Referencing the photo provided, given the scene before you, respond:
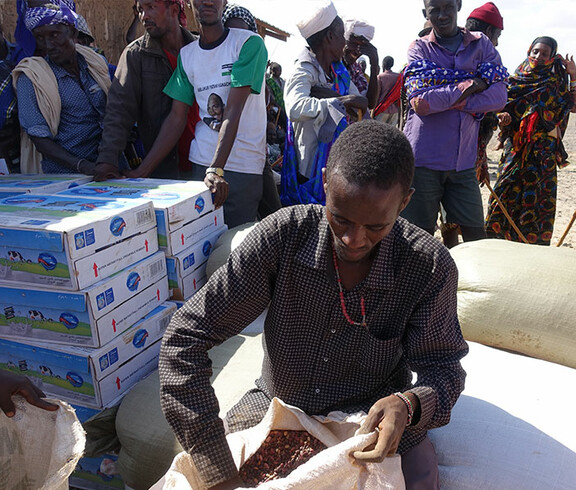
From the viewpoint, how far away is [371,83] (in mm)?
4035

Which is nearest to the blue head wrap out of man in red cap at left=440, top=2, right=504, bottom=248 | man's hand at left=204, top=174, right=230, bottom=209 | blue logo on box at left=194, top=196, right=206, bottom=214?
man's hand at left=204, top=174, right=230, bottom=209

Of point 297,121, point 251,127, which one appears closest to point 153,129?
point 251,127

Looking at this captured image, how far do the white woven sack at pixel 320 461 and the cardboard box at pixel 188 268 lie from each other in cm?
94

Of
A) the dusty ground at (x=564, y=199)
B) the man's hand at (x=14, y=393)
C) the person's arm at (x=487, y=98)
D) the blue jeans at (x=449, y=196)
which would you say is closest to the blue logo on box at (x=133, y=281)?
the man's hand at (x=14, y=393)

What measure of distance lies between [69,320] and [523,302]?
157 centimetres

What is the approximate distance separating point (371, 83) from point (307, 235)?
3.14m

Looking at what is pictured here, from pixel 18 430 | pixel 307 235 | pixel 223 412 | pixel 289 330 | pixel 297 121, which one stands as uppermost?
pixel 297 121

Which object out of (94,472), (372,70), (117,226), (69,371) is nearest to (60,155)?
(117,226)

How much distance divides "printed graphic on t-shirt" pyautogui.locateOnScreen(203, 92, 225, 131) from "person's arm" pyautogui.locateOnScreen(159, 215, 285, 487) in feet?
4.75

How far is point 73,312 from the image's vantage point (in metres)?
1.64

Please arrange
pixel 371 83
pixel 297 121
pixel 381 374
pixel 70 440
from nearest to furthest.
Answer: pixel 70 440, pixel 381 374, pixel 297 121, pixel 371 83

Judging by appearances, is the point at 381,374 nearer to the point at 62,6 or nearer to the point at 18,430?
the point at 18,430

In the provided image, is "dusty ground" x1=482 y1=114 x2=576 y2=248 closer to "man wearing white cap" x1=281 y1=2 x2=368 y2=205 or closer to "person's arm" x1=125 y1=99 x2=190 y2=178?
"man wearing white cap" x1=281 y1=2 x2=368 y2=205

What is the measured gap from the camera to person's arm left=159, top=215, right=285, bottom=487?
1145 mm
